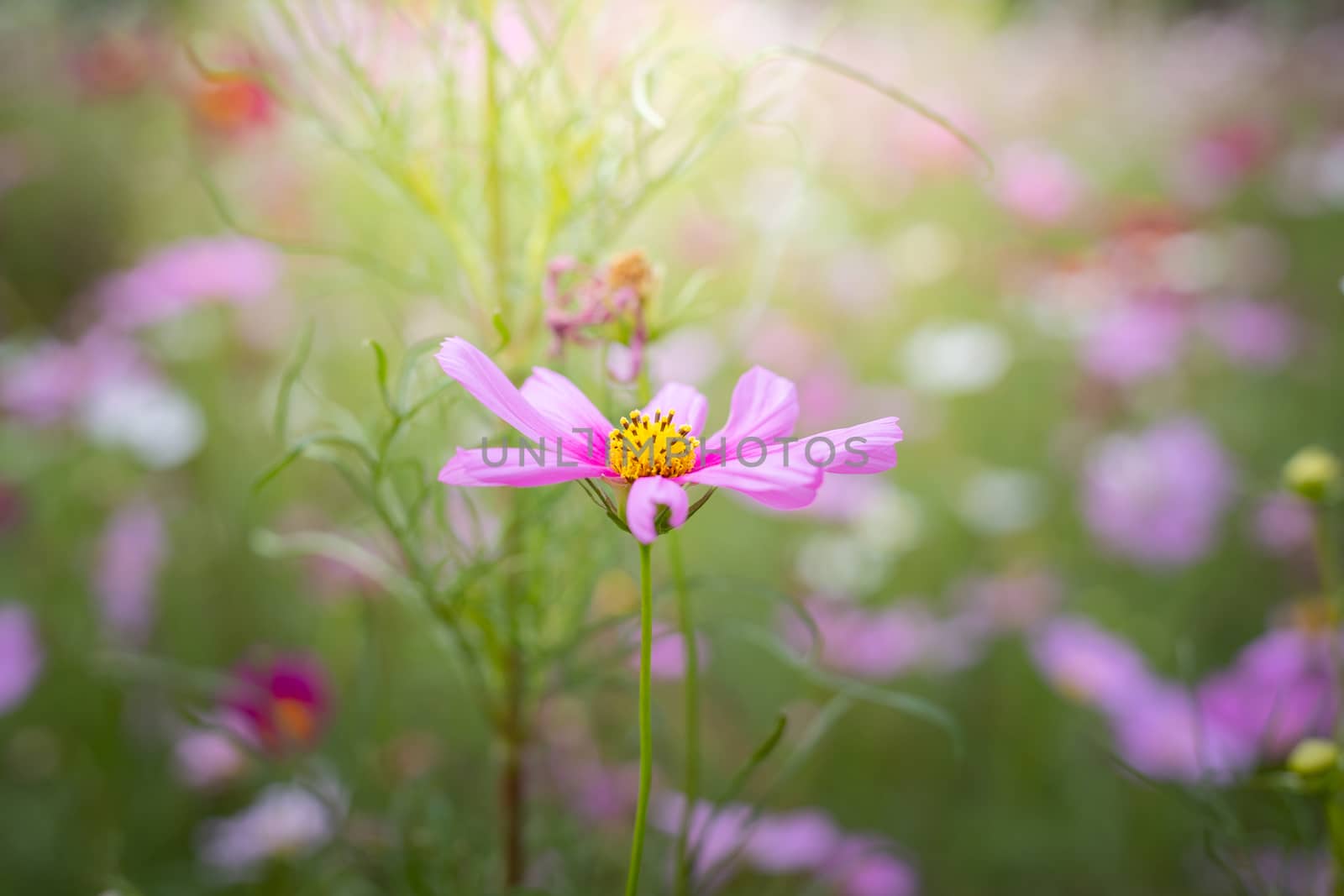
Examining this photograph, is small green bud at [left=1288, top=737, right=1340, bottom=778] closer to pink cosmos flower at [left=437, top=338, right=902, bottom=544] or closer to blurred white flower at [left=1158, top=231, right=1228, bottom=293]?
pink cosmos flower at [left=437, top=338, right=902, bottom=544]

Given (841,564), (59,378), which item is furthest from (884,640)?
(59,378)

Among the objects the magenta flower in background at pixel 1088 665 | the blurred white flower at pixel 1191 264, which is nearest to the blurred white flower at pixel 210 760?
the magenta flower in background at pixel 1088 665

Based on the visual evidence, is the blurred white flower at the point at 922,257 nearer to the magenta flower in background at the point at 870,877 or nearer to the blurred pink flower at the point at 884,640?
the blurred pink flower at the point at 884,640

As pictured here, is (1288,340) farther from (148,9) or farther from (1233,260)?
(148,9)

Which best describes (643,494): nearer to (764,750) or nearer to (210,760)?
(764,750)

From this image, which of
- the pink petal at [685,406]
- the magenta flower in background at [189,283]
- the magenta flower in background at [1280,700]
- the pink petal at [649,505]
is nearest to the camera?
the pink petal at [649,505]
